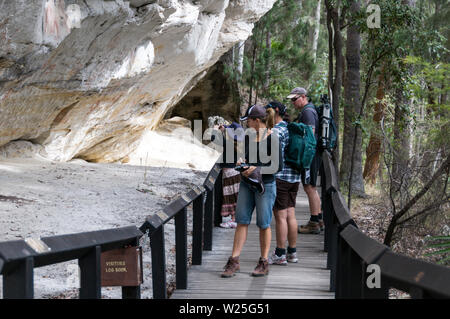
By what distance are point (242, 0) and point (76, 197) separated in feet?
28.3

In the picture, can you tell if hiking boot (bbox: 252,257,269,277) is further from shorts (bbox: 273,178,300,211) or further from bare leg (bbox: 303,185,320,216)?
bare leg (bbox: 303,185,320,216)

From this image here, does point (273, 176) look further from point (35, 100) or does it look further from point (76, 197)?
point (35, 100)

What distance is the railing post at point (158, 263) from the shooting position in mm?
4762

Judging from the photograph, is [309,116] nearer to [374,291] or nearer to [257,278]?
[257,278]

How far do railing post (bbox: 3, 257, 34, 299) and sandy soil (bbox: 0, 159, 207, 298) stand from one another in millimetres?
2754

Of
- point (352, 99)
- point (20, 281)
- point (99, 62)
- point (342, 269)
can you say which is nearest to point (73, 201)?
point (99, 62)

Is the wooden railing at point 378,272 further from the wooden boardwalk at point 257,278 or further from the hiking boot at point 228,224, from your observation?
the hiking boot at point 228,224

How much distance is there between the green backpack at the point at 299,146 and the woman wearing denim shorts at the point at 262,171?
544mm

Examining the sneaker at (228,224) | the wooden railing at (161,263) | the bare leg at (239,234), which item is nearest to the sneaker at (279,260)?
the bare leg at (239,234)

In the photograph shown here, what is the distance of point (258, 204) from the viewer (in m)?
5.86

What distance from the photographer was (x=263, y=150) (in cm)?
571

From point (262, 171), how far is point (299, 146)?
82cm

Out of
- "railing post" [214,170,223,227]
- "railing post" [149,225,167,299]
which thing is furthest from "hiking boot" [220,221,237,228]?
"railing post" [149,225,167,299]

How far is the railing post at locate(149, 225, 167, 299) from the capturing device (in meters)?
4.76
